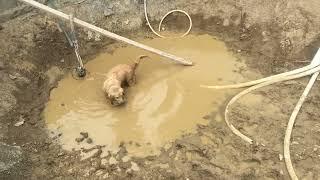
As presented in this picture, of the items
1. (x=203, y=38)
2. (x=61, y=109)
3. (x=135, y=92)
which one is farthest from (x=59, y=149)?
(x=203, y=38)

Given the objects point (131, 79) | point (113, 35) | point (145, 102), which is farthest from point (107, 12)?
point (145, 102)

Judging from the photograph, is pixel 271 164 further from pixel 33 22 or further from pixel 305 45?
pixel 33 22

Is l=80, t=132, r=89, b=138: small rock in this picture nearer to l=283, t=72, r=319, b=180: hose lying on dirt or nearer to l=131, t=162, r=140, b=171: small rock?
l=131, t=162, r=140, b=171: small rock

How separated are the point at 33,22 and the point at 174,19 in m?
2.37

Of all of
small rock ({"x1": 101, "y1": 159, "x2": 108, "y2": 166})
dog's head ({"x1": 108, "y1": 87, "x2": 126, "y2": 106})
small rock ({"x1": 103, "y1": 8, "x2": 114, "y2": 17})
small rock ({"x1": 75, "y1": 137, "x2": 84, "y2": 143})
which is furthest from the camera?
small rock ({"x1": 103, "y1": 8, "x2": 114, "y2": 17})

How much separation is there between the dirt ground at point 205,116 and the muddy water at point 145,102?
0.18 metres

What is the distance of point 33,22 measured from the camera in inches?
285

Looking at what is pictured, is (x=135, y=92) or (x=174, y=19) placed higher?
(x=174, y=19)

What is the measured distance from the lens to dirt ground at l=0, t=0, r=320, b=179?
548 centimetres

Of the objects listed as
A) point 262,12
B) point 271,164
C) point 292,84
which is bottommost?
point 271,164

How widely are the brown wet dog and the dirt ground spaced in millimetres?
779

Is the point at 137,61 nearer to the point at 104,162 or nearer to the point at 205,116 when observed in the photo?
the point at 205,116

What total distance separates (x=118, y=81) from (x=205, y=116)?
4.24 feet

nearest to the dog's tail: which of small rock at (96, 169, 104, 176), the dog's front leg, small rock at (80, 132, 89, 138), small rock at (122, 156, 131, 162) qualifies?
the dog's front leg
